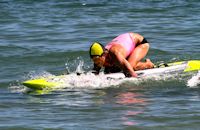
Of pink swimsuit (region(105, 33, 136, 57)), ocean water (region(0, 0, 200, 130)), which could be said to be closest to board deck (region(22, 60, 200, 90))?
ocean water (region(0, 0, 200, 130))

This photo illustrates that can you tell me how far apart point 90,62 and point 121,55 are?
316cm

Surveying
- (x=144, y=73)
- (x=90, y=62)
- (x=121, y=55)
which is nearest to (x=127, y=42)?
(x=121, y=55)

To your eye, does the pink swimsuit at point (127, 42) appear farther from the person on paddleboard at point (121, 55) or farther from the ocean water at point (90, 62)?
the ocean water at point (90, 62)

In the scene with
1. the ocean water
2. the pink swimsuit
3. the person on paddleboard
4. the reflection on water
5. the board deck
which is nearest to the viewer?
the reflection on water

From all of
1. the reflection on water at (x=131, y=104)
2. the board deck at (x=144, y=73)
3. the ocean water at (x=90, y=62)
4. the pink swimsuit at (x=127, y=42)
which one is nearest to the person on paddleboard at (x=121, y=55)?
the pink swimsuit at (x=127, y=42)

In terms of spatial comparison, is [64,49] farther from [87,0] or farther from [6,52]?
[87,0]

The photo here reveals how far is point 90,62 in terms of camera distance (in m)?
14.3

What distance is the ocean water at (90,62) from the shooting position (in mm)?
8453

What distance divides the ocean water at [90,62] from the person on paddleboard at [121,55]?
15.3 inches

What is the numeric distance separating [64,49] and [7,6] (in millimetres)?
14084

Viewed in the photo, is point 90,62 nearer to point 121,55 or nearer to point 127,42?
point 127,42

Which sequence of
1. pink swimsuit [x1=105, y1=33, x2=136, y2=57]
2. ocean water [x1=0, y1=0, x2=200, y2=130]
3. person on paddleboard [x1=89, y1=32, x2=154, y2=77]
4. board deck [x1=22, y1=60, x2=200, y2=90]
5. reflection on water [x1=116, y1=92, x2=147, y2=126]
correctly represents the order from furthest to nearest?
pink swimsuit [x1=105, y1=33, x2=136, y2=57] → person on paddleboard [x1=89, y1=32, x2=154, y2=77] → board deck [x1=22, y1=60, x2=200, y2=90] → ocean water [x1=0, y1=0, x2=200, y2=130] → reflection on water [x1=116, y1=92, x2=147, y2=126]

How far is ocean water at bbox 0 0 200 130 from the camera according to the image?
8453mm

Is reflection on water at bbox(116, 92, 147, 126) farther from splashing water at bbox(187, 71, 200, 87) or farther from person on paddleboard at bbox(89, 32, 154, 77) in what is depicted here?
splashing water at bbox(187, 71, 200, 87)
